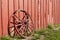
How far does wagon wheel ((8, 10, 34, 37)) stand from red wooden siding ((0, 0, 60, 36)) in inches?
5.6

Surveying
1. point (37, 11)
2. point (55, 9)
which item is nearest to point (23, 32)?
point (37, 11)

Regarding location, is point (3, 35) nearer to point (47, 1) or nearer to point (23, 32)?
point (23, 32)

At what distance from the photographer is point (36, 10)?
21.9 ft

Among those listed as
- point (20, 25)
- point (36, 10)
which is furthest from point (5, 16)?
point (36, 10)

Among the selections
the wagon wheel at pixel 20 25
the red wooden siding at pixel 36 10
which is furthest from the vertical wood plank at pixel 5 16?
the wagon wheel at pixel 20 25

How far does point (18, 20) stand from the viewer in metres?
5.64

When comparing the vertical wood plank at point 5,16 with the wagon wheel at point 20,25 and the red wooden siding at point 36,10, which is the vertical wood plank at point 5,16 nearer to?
the red wooden siding at point 36,10

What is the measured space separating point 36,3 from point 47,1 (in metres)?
0.94

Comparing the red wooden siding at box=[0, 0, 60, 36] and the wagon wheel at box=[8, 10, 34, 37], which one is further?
the wagon wheel at box=[8, 10, 34, 37]

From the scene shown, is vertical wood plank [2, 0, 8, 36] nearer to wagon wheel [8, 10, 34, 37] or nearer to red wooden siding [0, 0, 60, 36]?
red wooden siding [0, 0, 60, 36]

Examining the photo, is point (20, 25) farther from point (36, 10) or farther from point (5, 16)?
point (36, 10)

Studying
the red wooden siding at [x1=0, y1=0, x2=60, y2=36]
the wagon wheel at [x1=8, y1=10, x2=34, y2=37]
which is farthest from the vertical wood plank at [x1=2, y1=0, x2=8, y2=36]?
the wagon wheel at [x1=8, y1=10, x2=34, y2=37]

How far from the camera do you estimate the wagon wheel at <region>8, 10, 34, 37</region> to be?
5.38m

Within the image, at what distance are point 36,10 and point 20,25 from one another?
1291 mm
